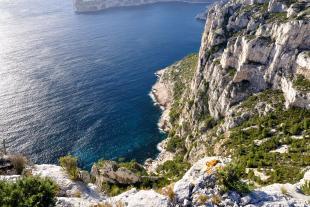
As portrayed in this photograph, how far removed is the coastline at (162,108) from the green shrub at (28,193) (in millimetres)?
70040

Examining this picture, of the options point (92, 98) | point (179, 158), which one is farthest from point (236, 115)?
point (92, 98)

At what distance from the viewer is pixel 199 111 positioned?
113062mm

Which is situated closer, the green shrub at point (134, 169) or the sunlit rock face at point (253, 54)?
the green shrub at point (134, 169)

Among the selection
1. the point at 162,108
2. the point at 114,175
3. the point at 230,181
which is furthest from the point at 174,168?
the point at 162,108

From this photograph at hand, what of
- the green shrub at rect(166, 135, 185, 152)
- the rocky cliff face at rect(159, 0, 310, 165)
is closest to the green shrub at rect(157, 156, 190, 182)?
the rocky cliff face at rect(159, 0, 310, 165)

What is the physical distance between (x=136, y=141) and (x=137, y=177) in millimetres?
60998

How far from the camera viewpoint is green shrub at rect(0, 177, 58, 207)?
97.1ft

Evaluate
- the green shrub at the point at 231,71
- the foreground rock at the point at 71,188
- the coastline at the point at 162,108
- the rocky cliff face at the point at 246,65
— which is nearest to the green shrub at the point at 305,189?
the foreground rock at the point at 71,188

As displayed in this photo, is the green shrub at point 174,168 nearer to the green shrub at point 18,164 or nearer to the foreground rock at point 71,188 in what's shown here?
the foreground rock at point 71,188

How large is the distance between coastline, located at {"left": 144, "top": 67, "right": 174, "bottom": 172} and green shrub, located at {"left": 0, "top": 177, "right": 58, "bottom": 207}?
230 ft

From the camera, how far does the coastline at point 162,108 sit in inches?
4331

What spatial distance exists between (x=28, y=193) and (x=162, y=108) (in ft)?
387

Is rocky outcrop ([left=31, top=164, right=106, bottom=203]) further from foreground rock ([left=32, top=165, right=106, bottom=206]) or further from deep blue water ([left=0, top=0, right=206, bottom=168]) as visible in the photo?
deep blue water ([left=0, top=0, right=206, bottom=168])

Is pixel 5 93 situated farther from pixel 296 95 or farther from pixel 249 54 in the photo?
pixel 296 95
